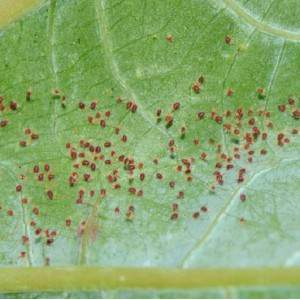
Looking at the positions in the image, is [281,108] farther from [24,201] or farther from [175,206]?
[24,201]

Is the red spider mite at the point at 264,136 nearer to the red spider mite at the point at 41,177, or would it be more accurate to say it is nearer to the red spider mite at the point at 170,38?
the red spider mite at the point at 170,38

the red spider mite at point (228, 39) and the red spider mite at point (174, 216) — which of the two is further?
the red spider mite at point (228, 39)

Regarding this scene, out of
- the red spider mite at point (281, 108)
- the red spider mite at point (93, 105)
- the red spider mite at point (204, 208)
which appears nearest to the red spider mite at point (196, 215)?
the red spider mite at point (204, 208)

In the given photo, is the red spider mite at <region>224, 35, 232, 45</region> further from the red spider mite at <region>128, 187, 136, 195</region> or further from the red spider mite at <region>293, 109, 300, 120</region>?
the red spider mite at <region>128, 187, 136, 195</region>

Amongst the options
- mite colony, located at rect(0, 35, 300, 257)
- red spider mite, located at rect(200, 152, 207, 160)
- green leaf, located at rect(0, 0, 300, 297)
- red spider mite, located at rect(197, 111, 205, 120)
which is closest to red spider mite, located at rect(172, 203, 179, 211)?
green leaf, located at rect(0, 0, 300, 297)

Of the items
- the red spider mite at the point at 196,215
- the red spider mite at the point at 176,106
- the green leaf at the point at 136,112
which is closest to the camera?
the red spider mite at the point at 196,215

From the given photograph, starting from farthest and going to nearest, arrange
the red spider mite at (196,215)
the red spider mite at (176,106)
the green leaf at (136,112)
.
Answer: the red spider mite at (176,106), the green leaf at (136,112), the red spider mite at (196,215)

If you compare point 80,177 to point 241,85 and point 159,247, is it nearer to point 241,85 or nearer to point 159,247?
point 159,247
